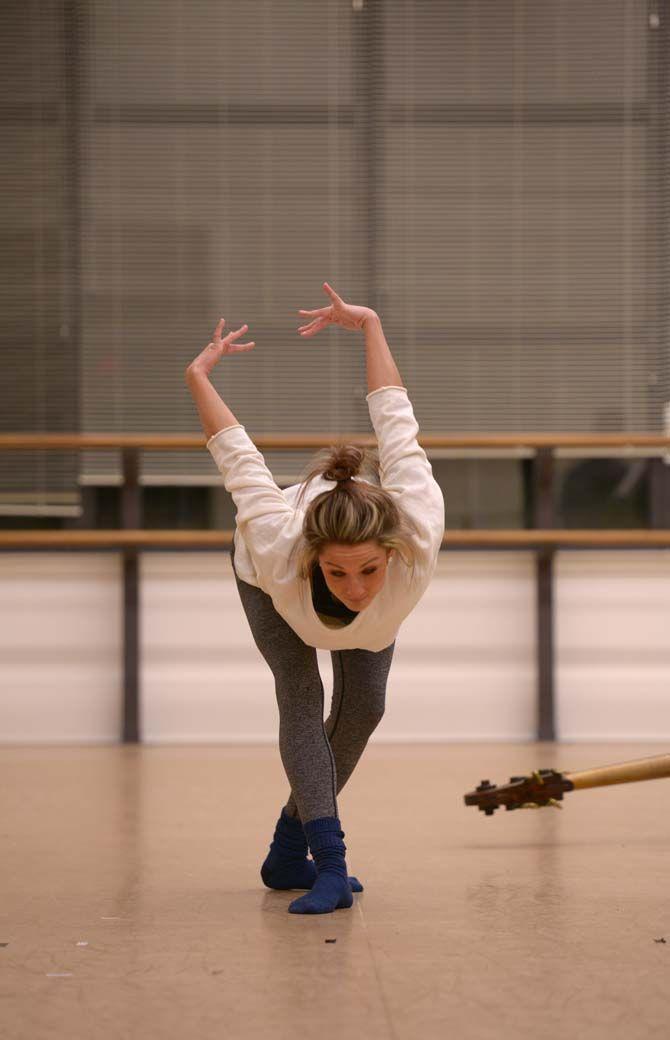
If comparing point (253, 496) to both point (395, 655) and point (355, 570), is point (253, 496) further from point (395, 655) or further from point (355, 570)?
point (395, 655)

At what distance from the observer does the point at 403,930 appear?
1.79 metres

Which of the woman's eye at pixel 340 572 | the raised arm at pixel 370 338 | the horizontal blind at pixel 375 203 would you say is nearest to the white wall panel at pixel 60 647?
the horizontal blind at pixel 375 203

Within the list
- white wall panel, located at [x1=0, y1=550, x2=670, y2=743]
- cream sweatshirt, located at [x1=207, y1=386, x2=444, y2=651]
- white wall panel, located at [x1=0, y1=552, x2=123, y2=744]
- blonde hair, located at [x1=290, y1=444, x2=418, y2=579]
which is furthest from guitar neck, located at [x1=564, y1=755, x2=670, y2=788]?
white wall panel, located at [x1=0, y1=552, x2=123, y2=744]

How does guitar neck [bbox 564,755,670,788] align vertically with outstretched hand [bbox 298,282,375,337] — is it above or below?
below

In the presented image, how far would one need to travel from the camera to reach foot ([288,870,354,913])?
1876 mm

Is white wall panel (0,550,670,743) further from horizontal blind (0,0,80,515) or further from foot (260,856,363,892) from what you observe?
foot (260,856,363,892)

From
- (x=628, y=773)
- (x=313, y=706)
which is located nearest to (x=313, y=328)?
(x=313, y=706)

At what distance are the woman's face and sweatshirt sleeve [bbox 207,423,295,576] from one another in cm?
9

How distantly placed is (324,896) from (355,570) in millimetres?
489

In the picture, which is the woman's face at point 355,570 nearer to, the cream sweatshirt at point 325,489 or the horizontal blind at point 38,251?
the cream sweatshirt at point 325,489

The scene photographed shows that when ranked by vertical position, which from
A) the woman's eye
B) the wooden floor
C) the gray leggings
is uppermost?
the woman's eye

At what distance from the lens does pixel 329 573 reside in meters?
1.77

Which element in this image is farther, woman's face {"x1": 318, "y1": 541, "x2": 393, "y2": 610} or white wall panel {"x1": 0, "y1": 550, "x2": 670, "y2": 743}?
white wall panel {"x1": 0, "y1": 550, "x2": 670, "y2": 743}

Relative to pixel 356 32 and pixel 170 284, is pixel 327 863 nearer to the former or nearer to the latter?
pixel 170 284
